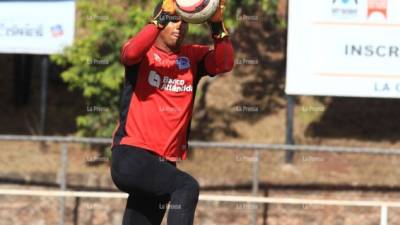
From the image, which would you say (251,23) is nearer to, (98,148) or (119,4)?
(119,4)

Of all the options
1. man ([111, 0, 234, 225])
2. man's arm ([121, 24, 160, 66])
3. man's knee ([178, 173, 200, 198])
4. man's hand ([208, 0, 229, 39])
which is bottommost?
man's knee ([178, 173, 200, 198])

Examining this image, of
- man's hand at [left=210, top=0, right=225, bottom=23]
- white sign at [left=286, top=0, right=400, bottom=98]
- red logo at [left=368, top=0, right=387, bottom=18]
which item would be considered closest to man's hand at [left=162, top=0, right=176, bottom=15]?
man's hand at [left=210, top=0, right=225, bottom=23]

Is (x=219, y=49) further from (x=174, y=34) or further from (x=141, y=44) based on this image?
(x=141, y=44)

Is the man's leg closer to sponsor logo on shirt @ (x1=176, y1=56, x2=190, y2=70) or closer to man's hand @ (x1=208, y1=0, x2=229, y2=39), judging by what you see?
sponsor logo on shirt @ (x1=176, y1=56, x2=190, y2=70)

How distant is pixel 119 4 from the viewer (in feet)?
36.5

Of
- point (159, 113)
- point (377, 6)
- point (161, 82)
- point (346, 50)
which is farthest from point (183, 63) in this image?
point (377, 6)

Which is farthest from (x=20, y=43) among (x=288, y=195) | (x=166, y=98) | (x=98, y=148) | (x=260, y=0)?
(x=166, y=98)

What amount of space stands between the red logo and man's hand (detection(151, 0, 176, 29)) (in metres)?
5.33

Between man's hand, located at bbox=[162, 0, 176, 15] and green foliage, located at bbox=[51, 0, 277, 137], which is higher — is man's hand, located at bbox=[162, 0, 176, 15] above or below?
above

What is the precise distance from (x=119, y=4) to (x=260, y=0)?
184cm

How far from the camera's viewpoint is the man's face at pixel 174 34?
442 centimetres

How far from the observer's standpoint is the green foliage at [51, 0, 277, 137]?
956 centimetres

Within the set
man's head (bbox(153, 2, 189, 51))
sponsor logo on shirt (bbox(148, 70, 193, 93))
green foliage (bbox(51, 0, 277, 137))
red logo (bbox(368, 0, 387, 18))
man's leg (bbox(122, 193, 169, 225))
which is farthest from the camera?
green foliage (bbox(51, 0, 277, 137))

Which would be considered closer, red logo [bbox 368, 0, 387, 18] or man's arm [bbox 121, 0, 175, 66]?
man's arm [bbox 121, 0, 175, 66]
